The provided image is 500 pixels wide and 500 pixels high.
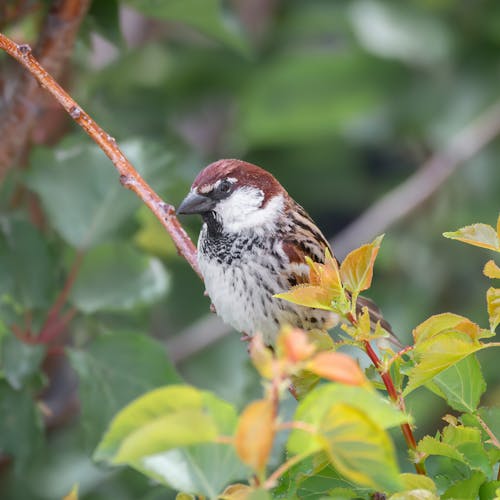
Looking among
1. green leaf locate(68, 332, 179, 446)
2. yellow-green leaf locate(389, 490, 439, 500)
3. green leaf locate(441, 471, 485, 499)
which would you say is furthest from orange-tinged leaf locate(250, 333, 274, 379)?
green leaf locate(68, 332, 179, 446)

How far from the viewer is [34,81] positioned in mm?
1847

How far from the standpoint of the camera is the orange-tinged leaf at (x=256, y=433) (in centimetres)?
76

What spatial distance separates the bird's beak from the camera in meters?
1.87

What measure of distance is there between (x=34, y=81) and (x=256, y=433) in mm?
1250

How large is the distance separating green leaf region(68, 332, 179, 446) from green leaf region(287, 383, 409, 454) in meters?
0.94

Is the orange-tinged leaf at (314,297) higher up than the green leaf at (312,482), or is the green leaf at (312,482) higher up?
the orange-tinged leaf at (314,297)

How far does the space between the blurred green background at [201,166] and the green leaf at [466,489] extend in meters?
0.81

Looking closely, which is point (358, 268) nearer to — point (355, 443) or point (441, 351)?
point (441, 351)

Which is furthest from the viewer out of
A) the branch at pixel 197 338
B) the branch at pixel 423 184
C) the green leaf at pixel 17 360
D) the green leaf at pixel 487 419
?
the branch at pixel 423 184

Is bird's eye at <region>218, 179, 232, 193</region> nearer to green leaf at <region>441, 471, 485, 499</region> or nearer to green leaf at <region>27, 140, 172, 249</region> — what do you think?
green leaf at <region>27, 140, 172, 249</region>

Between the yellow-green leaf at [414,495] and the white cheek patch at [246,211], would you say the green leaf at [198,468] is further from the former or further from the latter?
the white cheek patch at [246,211]

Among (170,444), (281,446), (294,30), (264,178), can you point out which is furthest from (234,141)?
(170,444)

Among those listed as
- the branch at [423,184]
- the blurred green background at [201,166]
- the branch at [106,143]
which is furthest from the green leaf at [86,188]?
the branch at [423,184]

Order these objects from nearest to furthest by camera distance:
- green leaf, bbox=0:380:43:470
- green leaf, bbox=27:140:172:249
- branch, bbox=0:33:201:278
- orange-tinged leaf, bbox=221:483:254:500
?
orange-tinged leaf, bbox=221:483:254:500, branch, bbox=0:33:201:278, green leaf, bbox=0:380:43:470, green leaf, bbox=27:140:172:249
